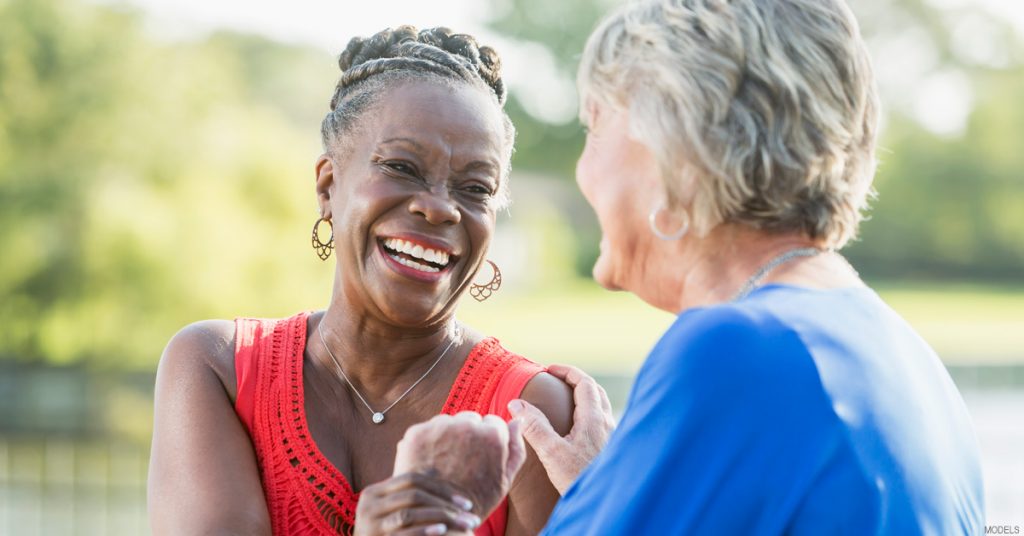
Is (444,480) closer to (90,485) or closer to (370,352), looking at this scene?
(370,352)

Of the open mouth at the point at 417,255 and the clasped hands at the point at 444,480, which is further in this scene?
the open mouth at the point at 417,255

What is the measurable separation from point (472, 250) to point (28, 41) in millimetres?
15101

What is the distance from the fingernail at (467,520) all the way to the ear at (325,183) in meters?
1.16

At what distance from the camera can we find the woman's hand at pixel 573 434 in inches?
92.0

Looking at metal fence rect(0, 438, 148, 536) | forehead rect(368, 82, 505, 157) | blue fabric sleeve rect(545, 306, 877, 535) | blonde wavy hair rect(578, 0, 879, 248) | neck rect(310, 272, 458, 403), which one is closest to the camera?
blue fabric sleeve rect(545, 306, 877, 535)

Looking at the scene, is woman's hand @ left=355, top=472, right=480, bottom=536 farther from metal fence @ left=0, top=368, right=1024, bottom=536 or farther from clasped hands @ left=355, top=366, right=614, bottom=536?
metal fence @ left=0, top=368, right=1024, bottom=536

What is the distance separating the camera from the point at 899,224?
210 ft

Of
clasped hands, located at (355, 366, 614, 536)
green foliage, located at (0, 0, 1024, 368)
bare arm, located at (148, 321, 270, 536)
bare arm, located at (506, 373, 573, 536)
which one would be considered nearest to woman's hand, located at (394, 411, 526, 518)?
clasped hands, located at (355, 366, 614, 536)

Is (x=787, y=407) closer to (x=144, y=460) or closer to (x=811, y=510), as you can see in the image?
(x=811, y=510)

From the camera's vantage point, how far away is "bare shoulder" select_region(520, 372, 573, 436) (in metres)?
2.48

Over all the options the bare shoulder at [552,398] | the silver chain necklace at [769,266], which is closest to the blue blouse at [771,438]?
the silver chain necklace at [769,266]

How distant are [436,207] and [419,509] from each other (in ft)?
3.00

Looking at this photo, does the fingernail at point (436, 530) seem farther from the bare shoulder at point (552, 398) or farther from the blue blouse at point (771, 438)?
the bare shoulder at point (552, 398)

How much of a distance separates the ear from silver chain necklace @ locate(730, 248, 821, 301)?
1273mm
